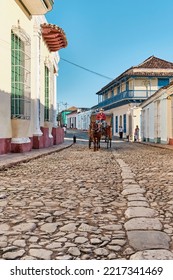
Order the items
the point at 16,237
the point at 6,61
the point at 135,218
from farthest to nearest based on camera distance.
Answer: the point at 6,61, the point at 135,218, the point at 16,237

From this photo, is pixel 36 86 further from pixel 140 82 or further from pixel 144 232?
pixel 140 82

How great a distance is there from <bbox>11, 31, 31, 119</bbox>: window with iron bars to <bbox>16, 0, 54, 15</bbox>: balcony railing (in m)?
1.16

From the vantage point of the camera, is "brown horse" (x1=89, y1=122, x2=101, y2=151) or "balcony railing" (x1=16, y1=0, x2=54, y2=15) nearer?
"balcony railing" (x1=16, y1=0, x2=54, y2=15)

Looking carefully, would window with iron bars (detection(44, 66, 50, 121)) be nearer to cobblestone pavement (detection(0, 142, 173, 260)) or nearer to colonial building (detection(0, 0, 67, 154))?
colonial building (detection(0, 0, 67, 154))

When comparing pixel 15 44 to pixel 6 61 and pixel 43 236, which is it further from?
pixel 43 236

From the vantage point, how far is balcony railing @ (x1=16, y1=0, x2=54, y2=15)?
10535mm

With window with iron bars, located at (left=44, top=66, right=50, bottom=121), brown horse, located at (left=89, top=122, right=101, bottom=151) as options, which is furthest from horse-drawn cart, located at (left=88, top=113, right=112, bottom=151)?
window with iron bars, located at (left=44, top=66, right=50, bottom=121)

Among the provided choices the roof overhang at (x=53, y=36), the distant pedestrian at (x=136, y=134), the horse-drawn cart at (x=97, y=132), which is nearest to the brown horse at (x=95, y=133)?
the horse-drawn cart at (x=97, y=132)

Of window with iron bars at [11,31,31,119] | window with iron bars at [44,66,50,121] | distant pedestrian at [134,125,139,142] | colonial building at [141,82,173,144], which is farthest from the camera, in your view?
distant pedestrian at [134,125,139,142]

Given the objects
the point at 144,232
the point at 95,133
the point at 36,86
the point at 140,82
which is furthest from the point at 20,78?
the point at 140,82
